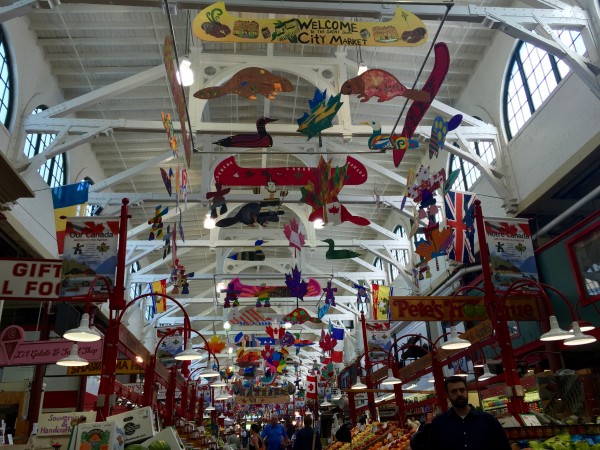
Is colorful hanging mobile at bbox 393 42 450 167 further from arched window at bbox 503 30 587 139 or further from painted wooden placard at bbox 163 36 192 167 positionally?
arched window at bbox 503 30 587 139

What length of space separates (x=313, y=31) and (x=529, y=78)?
7.95 meters

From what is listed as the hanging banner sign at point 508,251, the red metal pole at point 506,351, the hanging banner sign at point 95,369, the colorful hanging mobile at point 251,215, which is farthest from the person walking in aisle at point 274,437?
the red metal pole at point 506,351

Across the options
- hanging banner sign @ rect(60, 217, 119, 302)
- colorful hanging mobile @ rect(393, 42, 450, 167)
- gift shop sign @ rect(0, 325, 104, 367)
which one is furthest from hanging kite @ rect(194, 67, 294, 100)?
gift shop sign @ rect(0, 325, 104, 367)

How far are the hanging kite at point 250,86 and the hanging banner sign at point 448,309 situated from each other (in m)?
4.77

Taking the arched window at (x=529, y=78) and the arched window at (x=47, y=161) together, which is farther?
the arched window at (x=47, y=161)

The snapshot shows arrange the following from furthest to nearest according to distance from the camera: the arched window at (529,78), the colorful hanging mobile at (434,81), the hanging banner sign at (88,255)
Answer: the arched window at (529,78) → the hanging banner sign at (88,255) → the colorful hanging mobile at (434,81)

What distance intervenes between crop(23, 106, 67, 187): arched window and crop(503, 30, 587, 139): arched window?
476 inches

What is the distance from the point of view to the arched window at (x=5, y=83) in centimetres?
1191

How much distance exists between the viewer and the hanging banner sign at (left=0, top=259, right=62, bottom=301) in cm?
733

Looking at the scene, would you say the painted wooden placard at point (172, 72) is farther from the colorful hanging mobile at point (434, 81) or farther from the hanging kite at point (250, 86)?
the colorful hanging mobile at point (434, 81)

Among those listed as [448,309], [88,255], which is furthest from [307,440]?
[88,255]

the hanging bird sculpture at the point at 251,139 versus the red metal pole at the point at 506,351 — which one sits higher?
the hanging bird sculpture at the point at 251,139

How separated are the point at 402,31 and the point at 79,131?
8.66m

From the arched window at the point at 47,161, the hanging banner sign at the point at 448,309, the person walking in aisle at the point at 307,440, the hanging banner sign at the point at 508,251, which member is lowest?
the person walking in aisle at the point at 307,440
